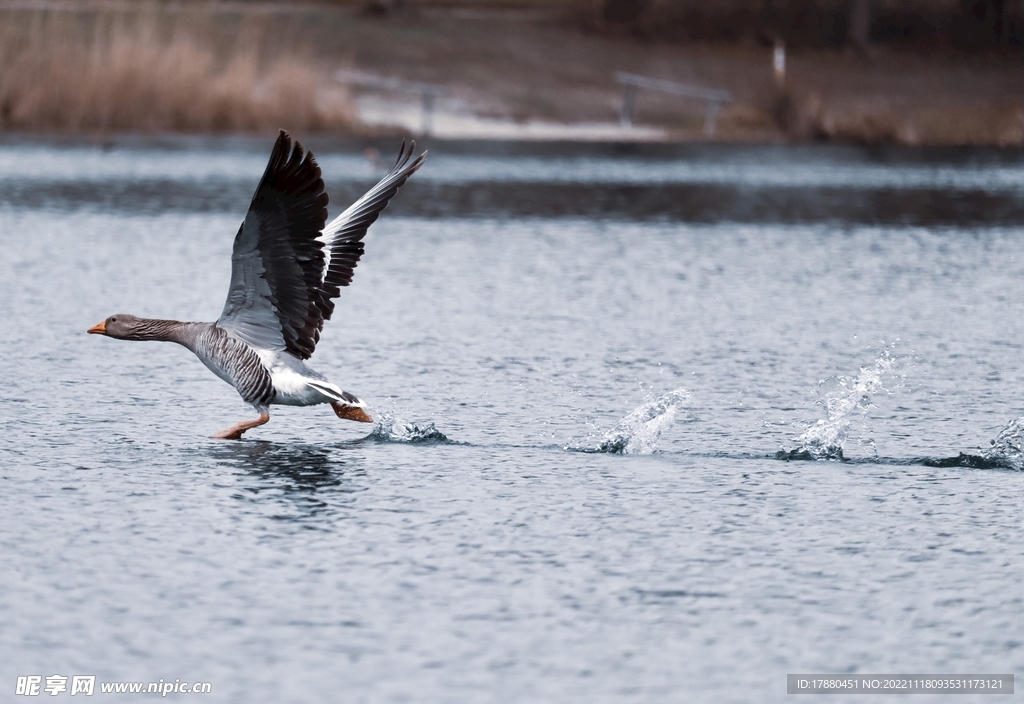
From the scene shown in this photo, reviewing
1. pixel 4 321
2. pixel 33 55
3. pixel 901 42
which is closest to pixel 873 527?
pixel 4 321

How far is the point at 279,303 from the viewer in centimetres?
943

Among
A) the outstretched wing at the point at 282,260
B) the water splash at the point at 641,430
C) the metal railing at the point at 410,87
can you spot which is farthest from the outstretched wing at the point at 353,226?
the metal railing at the point at 410,87

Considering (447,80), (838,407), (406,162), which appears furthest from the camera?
(447,80)

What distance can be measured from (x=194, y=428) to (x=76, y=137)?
2704cm

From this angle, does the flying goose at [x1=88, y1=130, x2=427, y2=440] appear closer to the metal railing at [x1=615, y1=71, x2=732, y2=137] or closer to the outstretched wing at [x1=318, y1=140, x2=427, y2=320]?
the outstretched wing at [x1=318, y1=140, x2=427, y2=320]

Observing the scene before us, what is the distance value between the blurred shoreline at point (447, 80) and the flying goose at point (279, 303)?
25309 mm

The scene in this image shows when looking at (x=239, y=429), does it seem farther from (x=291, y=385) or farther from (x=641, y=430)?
(x=641, y=430)

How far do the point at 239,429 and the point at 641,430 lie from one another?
2260 millimetres

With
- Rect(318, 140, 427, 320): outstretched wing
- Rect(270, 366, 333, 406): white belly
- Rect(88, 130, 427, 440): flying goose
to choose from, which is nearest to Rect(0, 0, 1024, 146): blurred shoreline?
Rect(318, 140, 427, 320): outstretched wing

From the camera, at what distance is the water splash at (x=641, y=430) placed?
1000cm

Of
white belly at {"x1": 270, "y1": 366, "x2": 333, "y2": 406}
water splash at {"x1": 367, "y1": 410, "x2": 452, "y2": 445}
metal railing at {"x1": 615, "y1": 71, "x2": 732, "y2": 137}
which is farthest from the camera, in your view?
metal railing at {"x1": 615, "y1": 71, "x2": 732, "y2": 137}

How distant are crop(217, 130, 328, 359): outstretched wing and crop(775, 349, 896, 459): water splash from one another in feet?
8.80

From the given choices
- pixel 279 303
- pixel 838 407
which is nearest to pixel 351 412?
pixel 279 303

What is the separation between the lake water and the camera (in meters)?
6.45
